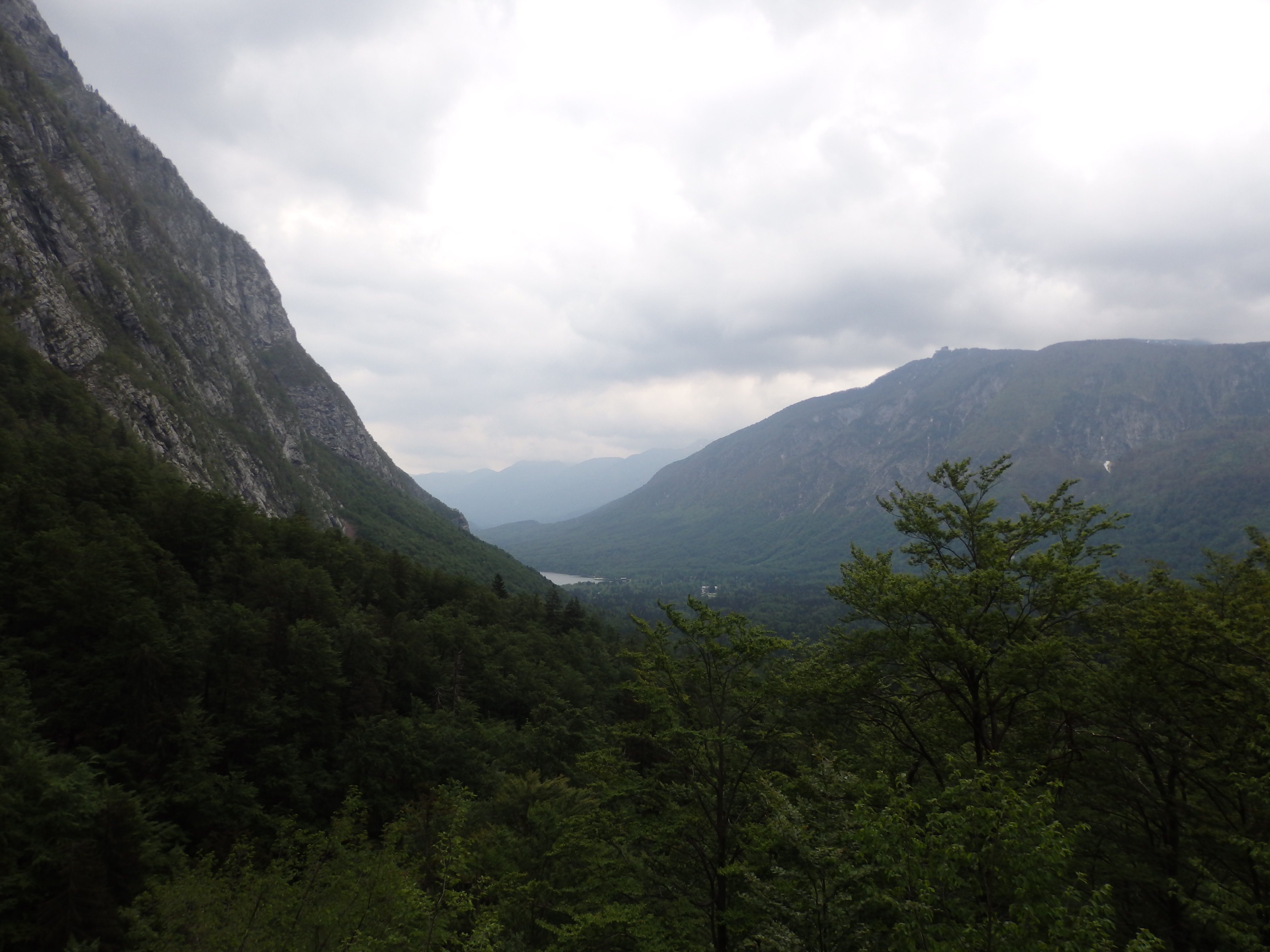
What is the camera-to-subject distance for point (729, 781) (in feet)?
56.0

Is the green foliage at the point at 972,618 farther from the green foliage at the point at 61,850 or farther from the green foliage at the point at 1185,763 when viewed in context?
the green foliage at the point at 61,850

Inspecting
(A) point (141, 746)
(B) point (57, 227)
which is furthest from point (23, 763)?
(B) point (57, 227)

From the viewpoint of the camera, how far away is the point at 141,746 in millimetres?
27609

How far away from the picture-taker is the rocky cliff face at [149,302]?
7962 cm

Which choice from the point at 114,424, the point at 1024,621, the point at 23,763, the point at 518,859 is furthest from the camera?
the point at 114,424

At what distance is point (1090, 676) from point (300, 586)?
47.9 meters

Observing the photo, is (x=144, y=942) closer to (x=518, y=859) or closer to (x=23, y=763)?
(x=23, y=763)

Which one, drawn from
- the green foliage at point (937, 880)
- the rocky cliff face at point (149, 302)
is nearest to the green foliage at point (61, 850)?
the green foliage at point (937, 880)

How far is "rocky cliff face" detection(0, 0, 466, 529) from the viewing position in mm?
79625

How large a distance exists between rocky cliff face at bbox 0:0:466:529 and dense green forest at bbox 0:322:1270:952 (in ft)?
200

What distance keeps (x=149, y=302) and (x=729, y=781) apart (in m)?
142

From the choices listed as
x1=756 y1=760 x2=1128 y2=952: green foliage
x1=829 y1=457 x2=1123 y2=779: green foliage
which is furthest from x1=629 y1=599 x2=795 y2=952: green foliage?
x1=756 y1=760 x2=1128 y2=952: green foliage

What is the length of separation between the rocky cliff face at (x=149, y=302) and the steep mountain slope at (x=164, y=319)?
364mm

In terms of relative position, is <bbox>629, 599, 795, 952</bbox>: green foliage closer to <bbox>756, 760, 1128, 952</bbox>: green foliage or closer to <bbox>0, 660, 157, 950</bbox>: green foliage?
<bbox>756, 760, 1128, 952</bbox>: green foliage
